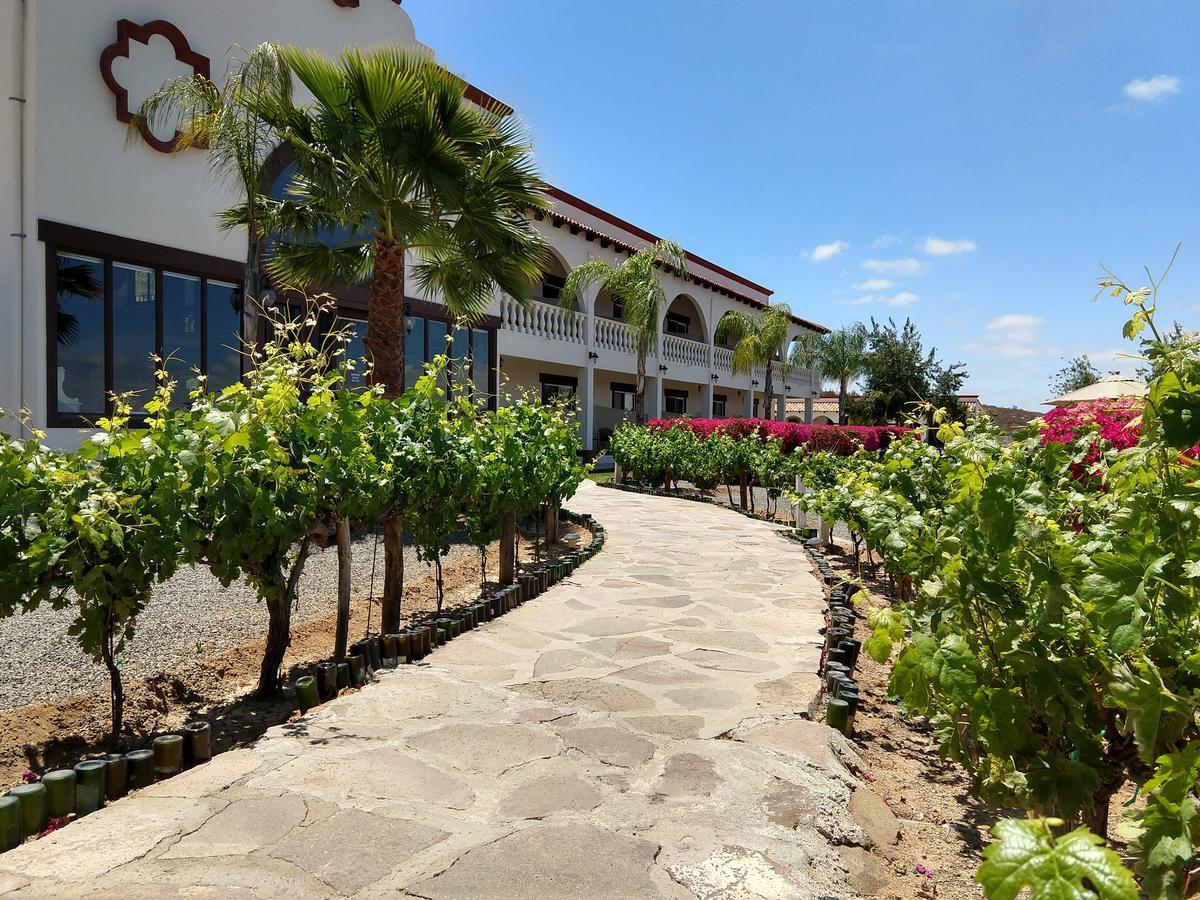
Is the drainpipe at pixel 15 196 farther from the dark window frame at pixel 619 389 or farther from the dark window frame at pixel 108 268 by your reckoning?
the dark window frame at pixel 619 389

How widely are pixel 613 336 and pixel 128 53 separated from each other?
14.8 metres

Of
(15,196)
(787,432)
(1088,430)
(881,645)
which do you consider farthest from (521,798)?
(787,432)

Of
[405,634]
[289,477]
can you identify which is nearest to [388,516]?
[405,634]

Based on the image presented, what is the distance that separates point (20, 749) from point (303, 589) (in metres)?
3.59

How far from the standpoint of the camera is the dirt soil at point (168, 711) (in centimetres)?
371

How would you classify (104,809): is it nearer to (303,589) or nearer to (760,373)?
(303,589)

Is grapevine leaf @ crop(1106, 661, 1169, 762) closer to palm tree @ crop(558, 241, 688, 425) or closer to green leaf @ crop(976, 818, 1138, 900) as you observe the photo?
green leaf @ crop(976, 818, 1138, 900)

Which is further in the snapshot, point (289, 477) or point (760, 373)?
point (760, 373)

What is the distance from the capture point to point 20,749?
367cm

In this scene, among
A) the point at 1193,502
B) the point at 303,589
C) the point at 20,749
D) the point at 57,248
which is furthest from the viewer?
the point at 57,248

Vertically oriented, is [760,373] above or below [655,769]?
above

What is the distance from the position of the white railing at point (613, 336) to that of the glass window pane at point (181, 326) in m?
12.7

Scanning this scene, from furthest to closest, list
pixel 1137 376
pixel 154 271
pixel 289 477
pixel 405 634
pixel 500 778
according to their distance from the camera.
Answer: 1. pixel 154 271
2. pixel 405 634
3. pixel 289 477
4. pixel 500 778
5. pixel 1137 376

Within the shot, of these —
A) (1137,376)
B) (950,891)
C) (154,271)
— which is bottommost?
(950,891)
